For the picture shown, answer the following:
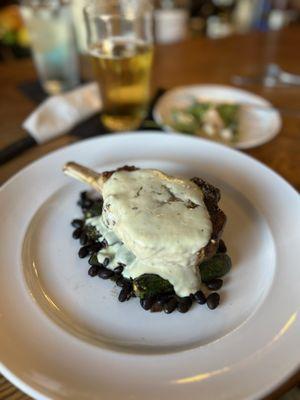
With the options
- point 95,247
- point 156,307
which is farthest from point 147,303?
point 95,247

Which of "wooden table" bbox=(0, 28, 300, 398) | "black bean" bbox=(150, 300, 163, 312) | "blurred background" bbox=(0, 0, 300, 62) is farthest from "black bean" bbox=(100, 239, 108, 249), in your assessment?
"blurred background" bbox=(0, 0, 300, 62)

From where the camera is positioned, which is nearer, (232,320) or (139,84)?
(232,320)

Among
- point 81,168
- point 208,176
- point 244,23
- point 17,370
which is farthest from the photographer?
point 244,23

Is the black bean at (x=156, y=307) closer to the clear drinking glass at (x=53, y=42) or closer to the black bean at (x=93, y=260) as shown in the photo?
the black bean at (x=93, y=260)

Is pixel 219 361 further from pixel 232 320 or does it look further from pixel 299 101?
pixel 299 101

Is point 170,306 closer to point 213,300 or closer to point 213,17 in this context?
point 213,300

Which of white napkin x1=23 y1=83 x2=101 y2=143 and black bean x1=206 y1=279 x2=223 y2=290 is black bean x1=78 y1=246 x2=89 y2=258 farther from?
white napkin x1=23 y1=83 x2=101 y2=143

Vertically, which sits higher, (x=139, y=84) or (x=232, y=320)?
(x=139, y=84)

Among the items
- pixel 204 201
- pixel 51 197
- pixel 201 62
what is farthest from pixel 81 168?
pixel 201 62
